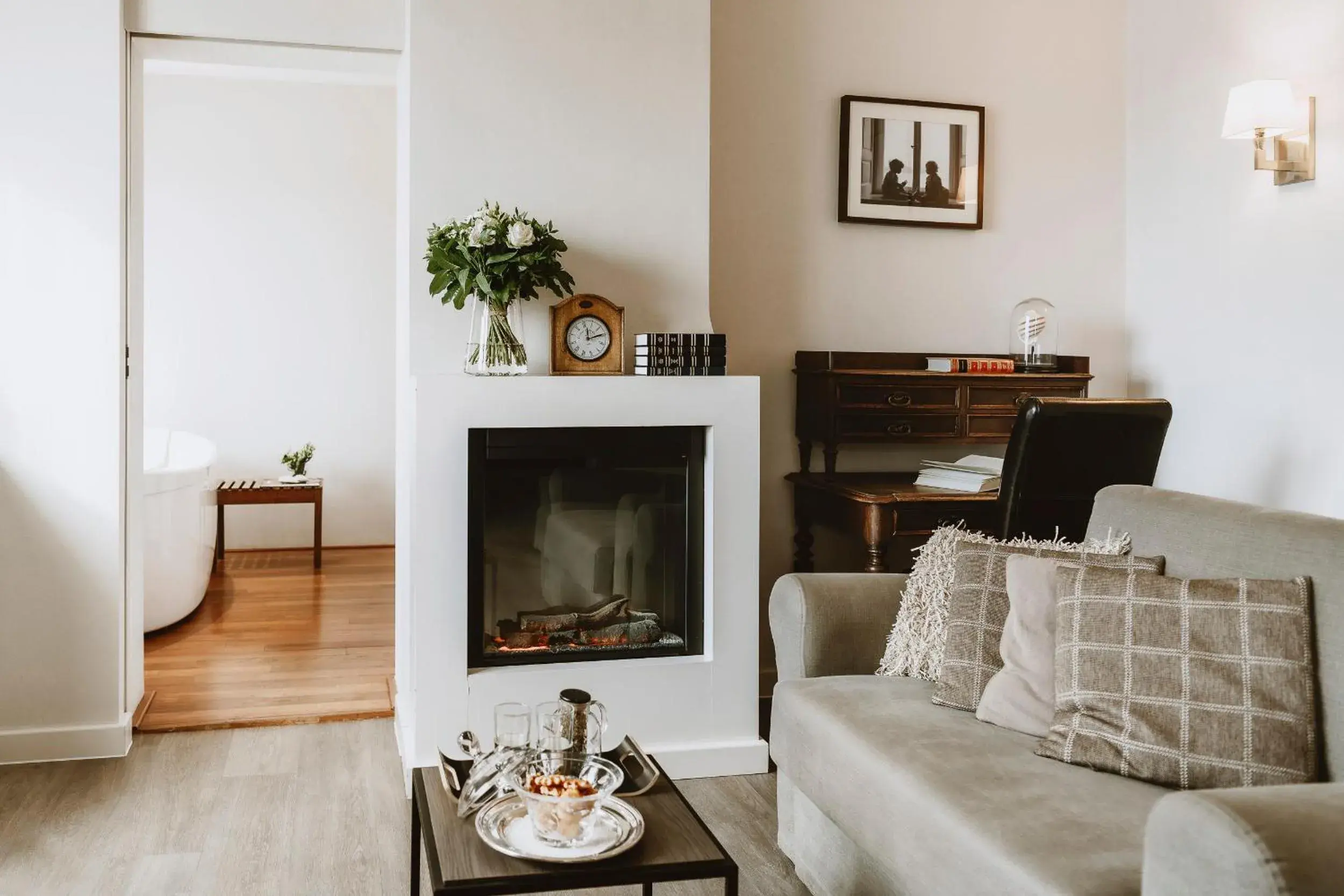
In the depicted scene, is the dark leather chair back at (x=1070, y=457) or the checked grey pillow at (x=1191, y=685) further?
the dark leather chair back at (x=1070, y=457)

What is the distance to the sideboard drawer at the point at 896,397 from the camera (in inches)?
145

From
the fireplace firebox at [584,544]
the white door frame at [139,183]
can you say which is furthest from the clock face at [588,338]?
the white door frame at [139,183]

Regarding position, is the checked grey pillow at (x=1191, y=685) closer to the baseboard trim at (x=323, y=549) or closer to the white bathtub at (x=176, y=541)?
the white bathtub at (x=176, y=541)

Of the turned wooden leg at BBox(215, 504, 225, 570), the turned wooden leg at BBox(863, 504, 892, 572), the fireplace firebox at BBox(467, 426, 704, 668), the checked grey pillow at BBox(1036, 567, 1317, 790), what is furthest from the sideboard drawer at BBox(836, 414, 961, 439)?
the turned wooden leg at BBox(215, 504, 225, 570)

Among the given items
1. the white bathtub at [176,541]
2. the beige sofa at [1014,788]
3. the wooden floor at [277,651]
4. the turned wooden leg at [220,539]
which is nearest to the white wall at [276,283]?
the turned wooden leg at [220,539]

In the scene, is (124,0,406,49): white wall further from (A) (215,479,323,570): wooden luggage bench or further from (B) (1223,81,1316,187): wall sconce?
(A) (215,479,323,570): wooden luggage bench

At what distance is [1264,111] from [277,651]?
3.89 metres

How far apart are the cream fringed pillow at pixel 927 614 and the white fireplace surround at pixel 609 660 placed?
0.81 m

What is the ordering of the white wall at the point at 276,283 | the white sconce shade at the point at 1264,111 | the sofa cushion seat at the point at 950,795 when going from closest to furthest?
1. the sofa cushion seat at the point at 950,795
2. the white sconce shade at the point at 1264,111
3. the white wall at the point at 276,283

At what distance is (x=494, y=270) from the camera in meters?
3.01

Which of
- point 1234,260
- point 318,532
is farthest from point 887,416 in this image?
point 318,532

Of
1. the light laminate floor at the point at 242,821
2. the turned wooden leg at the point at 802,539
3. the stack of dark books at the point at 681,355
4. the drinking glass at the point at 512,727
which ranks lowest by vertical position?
the light laminate floor at the point at 242,821

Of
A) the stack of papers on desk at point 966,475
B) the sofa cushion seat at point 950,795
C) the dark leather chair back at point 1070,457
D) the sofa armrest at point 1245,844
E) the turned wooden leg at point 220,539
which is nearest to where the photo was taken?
the sofa armrest at point 1245,844

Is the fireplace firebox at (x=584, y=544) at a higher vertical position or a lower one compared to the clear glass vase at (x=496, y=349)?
lower
